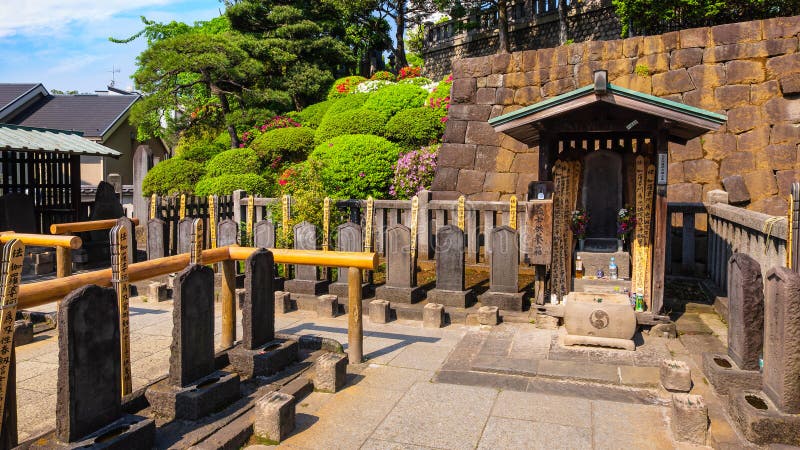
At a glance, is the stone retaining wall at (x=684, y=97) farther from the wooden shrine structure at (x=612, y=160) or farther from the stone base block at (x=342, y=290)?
the stone base block at (x=342, y=290)

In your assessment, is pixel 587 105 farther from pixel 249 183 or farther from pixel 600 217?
pixel 249 183

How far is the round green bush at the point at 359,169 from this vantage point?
15.4 meters

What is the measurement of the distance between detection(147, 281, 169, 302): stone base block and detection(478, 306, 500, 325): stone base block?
559cm

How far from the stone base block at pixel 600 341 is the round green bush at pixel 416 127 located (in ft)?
37.2

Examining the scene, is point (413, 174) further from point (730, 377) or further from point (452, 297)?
point (730, 377)

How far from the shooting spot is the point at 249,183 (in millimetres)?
16188

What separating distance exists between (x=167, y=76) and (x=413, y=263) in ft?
47.9

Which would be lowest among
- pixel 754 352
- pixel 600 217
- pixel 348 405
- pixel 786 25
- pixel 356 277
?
pixel 348 405

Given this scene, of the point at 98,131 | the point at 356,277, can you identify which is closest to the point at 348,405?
the point at 356,277

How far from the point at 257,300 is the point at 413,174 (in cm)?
966

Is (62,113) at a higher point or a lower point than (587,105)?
higher

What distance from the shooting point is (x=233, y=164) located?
733 inches

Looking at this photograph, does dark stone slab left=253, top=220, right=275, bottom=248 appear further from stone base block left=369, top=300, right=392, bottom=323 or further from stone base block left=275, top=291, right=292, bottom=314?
stone base block left=369, top=300, right=392, bottom=323

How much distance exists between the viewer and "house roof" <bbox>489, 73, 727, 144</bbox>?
7.30m
